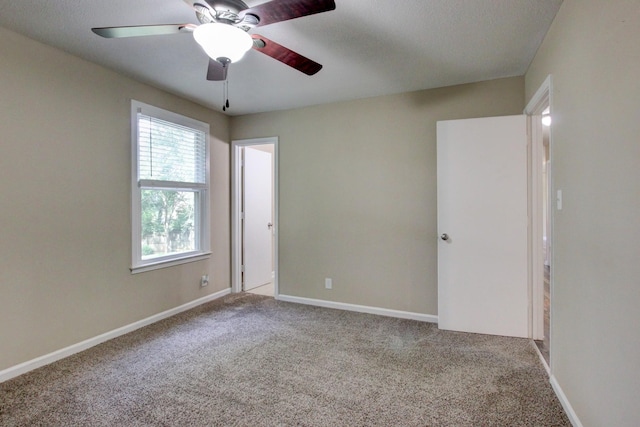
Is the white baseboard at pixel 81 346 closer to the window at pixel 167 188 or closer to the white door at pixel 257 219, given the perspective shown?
the window at pixel 167 188

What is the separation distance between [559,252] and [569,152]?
24.6 inches

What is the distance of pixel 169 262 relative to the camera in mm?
3561

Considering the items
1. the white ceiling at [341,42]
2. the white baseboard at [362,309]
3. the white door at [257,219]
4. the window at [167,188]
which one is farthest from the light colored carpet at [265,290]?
the white ceiling at [341,42]

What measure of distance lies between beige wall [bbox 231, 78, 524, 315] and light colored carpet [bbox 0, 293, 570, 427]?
0.62 metres

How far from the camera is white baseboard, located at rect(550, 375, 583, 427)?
1.77 metres

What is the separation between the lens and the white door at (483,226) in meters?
2.96

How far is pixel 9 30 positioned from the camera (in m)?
2.26

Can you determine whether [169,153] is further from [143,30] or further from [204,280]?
[143,30]

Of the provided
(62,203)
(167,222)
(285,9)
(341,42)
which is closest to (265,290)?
(167,222)

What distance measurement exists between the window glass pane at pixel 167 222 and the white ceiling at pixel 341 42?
114 centimetres

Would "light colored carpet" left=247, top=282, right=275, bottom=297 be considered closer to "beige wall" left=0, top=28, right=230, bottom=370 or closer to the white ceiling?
"beige wall" left=0, top=28, right=230, bottom=370

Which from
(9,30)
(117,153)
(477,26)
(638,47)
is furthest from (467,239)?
(9,30)

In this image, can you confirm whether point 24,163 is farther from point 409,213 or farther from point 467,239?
point 467,239

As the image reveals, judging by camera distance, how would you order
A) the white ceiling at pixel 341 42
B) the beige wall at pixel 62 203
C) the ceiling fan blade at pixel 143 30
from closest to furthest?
the ceiling fan blade at pixel 143 30
the white ceiling at pixel 341 42
the beige wall at pixel 62 203
